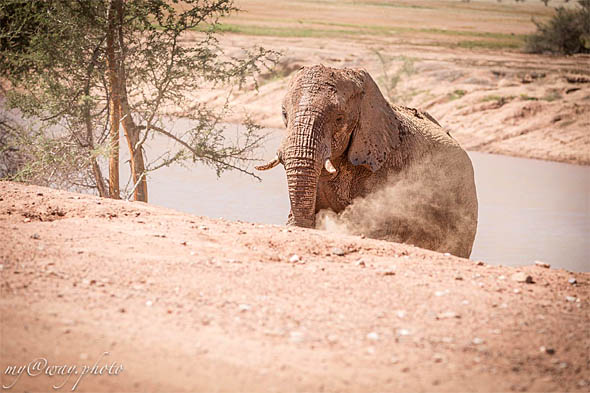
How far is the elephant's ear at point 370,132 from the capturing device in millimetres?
7723

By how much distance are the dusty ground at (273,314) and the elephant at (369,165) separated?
157 centimetres

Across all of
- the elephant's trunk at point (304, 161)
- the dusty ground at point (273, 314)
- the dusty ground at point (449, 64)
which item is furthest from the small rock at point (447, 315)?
the dusty ground at point (449, 64)

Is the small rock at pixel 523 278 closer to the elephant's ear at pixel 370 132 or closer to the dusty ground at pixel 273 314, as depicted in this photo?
the dusty ground at pixel 273 314

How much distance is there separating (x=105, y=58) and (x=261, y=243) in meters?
7.82

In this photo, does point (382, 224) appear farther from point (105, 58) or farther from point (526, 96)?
point (526, 96)

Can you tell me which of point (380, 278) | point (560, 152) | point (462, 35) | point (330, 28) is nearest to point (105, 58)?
point (380, 278)

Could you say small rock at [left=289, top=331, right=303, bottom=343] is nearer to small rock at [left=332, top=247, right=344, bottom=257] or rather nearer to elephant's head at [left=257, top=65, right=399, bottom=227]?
small rock at [left=332, top=247, right=344, bottom=257]

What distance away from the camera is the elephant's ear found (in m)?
7.72

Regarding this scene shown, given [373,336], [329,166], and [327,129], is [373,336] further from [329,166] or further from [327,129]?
[329,166]

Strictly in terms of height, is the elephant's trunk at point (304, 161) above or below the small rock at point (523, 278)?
above

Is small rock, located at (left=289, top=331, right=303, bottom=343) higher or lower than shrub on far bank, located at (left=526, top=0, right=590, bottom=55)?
lower

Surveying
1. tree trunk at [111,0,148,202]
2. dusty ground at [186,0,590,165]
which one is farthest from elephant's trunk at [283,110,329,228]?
dusty ground at [186,0,590,165]

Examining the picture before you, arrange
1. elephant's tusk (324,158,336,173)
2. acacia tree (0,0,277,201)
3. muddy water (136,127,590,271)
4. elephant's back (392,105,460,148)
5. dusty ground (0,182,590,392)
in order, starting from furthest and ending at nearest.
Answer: muddy water (136,127,590,271), acacia tree (0,0,277,201), elephant's back (392,105,460,148), elephant's tusk (324,158,336,173), dusty ground (0,182,590,392)

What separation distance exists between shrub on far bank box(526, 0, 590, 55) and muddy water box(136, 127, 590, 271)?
625 inches
